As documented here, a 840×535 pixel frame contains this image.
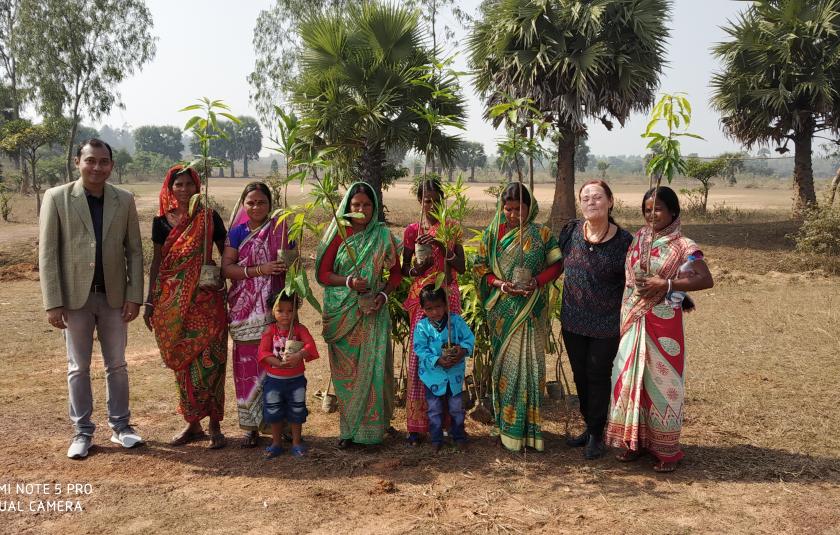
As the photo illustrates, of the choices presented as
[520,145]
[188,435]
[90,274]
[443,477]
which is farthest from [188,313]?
[520,145]

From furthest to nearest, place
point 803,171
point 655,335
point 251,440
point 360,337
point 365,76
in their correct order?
Answer: point 803,171 < point 365,76 < point 251,440 < point 360,337 < point 655,335

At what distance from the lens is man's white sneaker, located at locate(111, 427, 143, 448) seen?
151 inches

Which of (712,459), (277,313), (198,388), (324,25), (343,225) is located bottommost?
(712,459)

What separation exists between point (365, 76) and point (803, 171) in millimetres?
11275

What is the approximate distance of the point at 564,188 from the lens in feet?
49.8

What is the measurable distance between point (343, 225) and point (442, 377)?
112 cm

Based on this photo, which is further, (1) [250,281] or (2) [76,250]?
(1) [250,281]

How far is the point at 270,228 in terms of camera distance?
3758mm

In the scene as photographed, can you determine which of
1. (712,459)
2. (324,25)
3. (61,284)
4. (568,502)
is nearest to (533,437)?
(568,502)

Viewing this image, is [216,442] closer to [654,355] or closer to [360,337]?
[360,337]

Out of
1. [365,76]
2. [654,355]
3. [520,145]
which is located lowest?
[654,355]

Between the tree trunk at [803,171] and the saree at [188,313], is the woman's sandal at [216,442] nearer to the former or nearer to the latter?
the saree at [188,313]

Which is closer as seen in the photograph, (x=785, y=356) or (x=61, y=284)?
(x=61, y=284)

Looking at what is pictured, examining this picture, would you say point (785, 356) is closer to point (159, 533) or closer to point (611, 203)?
point (611, 203)
